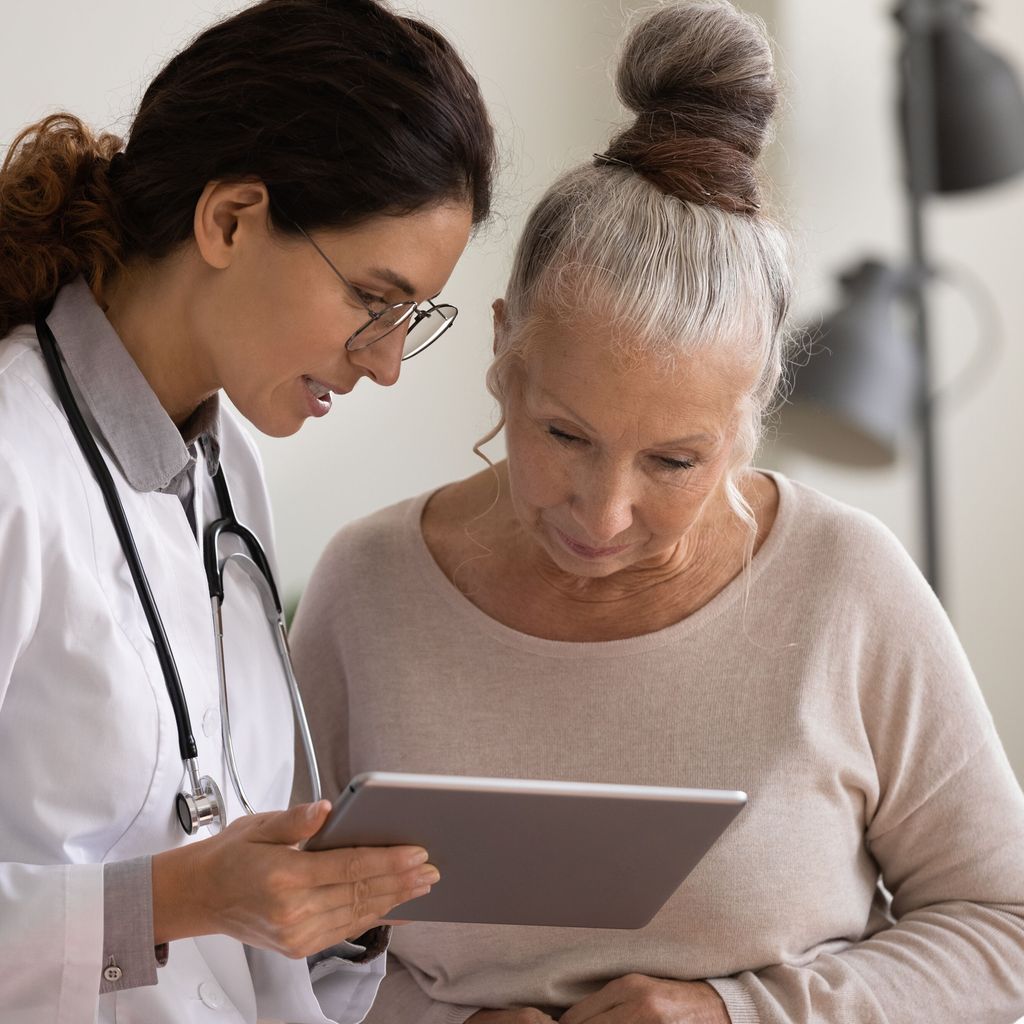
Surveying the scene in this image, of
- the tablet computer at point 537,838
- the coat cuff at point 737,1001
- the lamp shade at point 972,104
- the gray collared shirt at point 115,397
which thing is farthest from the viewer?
the lamp shade at point 972,104

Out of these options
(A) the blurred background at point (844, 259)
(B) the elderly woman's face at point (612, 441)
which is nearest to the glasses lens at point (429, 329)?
(B) the elderly woman's face at point (612, 441)

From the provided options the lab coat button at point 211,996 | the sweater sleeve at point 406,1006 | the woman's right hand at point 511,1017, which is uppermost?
the lab coat button at point 211,996

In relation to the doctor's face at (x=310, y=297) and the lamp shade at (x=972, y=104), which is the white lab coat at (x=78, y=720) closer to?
the doctor's face at (x=310, y=297)

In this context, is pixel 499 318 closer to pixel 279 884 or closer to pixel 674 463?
pixel 674 463

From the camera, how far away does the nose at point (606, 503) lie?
151 cm

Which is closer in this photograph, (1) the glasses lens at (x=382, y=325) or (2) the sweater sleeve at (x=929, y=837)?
(1) the glasses lens at (x=382, y=325)

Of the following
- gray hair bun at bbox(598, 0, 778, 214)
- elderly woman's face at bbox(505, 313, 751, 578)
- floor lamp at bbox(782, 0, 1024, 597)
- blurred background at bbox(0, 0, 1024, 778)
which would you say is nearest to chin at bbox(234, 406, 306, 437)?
elderly woman's face at bbox(505, 313, 751, 578)

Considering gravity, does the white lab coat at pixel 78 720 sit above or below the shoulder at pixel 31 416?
below

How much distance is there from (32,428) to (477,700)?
0.63 meters

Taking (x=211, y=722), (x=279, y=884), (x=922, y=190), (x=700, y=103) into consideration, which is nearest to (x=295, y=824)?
(x=279, y=884)

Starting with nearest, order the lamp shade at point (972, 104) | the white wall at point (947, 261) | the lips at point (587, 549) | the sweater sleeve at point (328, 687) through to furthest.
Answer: the lips at point (587, 549), the sweater sleeve at point (328, 687), the lamp shade at point (972, 104), the white wall at point (947, 261)

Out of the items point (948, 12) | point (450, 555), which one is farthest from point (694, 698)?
point (948, 12)

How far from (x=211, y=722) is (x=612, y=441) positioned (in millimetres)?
508

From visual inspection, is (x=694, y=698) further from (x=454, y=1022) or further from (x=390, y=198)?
(x=390, y=198)
